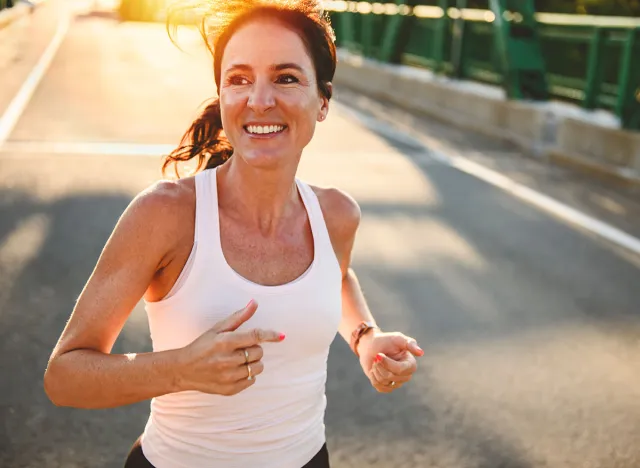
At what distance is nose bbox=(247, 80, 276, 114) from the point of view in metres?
2.01

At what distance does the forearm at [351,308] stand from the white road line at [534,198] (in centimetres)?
454

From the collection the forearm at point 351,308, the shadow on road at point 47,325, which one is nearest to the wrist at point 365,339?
the forearm at point 351,308

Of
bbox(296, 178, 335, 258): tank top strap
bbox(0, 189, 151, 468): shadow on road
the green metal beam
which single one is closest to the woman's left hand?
bbox(296, 178, 335, 258): tank top strap

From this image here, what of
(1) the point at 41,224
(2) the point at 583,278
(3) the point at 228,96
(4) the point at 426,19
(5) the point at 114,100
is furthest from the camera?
(4) the point at 426,19

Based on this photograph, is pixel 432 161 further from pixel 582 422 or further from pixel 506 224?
pixel 582 422

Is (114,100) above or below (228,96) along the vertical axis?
below

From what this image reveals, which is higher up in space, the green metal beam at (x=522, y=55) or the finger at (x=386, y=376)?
the finger at (x=386, y=376)

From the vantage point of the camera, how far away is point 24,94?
42.5 ft

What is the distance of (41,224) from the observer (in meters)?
6.17

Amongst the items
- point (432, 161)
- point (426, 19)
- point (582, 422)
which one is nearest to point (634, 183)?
point (432, 161)

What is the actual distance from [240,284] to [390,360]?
1.47 feet

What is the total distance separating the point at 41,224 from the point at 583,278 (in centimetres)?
397

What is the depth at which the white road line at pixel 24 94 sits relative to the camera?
33.1 feet

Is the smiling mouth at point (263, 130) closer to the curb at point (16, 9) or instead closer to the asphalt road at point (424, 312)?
the asphalt road at point (424, 312)
